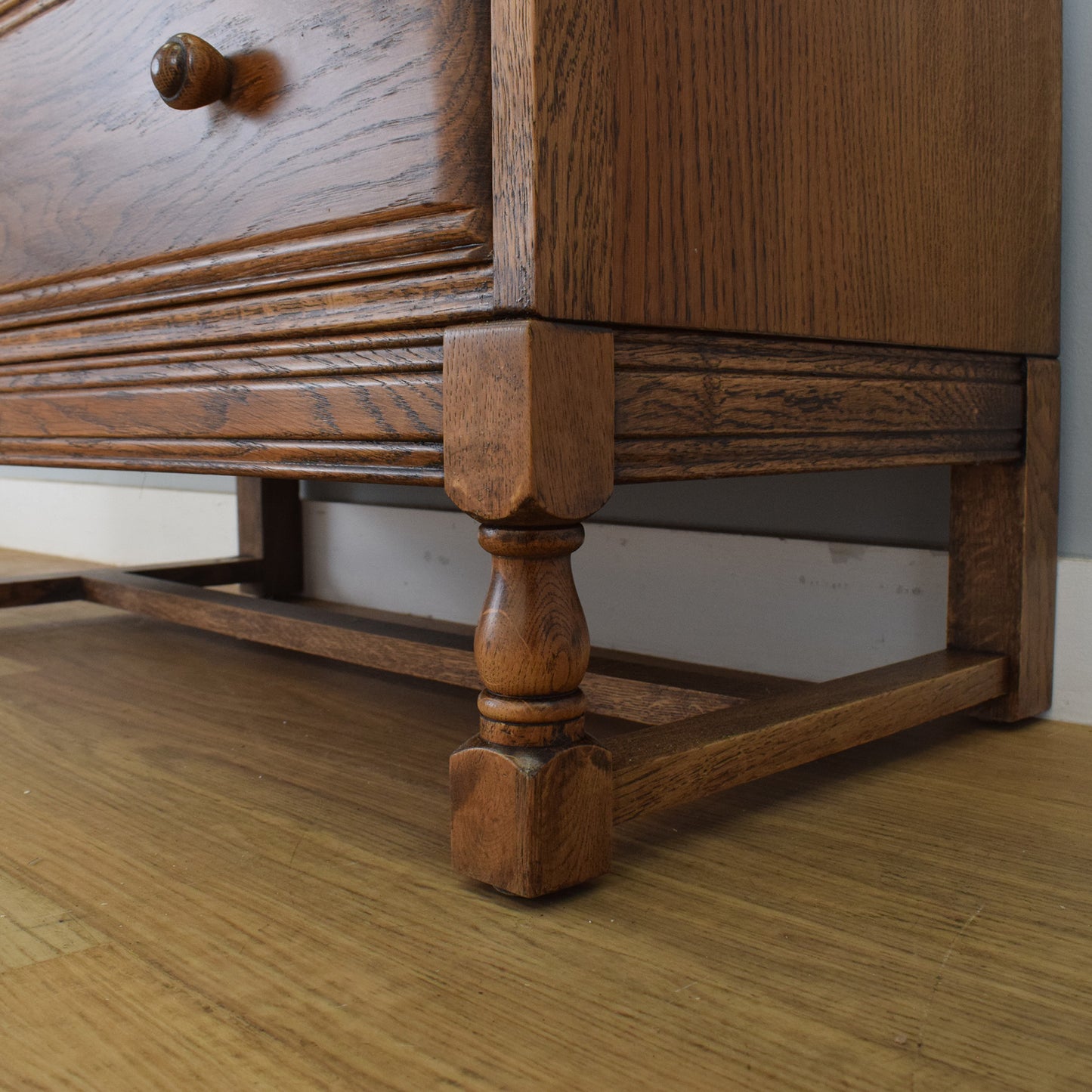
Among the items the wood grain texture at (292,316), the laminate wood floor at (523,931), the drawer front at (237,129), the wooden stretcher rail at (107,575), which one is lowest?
the laminate wood floor at (523,931)

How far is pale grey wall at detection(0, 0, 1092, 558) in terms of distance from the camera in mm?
1002

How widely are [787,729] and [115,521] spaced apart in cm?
169

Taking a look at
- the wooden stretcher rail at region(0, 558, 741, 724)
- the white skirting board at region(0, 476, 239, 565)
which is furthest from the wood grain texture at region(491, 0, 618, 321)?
the white skirting board at region(0, 476, 239, 565)

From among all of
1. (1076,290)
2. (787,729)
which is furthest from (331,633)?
(1076,290)

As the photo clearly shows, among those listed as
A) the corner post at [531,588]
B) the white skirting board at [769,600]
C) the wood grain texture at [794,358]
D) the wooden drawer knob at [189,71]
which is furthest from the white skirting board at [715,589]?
the wooden drawer knob at [189,71]

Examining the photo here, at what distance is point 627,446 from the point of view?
2.02ft

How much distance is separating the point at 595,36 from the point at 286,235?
0.74 ft

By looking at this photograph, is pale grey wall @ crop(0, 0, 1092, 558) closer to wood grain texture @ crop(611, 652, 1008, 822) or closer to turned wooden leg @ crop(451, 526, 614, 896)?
wood grain texture @ crop(611, 652, 1008, 822)

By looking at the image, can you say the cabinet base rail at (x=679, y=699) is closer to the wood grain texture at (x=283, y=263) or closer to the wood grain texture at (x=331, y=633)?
the wood grain texture at (x=331, y=633)

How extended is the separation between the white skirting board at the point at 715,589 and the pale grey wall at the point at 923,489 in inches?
0.8

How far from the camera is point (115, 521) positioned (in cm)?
215

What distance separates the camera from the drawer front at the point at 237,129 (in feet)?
1.98

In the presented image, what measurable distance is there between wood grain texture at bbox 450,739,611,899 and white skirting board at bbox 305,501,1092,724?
548 mm

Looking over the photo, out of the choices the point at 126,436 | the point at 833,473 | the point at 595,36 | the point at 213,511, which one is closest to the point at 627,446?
the point at 595,36
